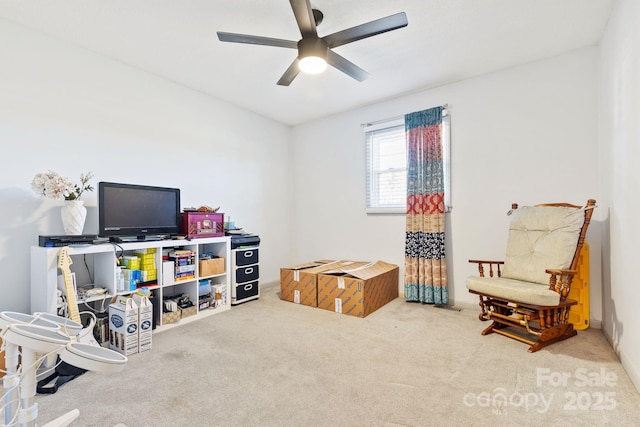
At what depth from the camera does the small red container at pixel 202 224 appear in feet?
10.3

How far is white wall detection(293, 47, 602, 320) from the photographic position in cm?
280

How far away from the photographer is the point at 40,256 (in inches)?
87.8

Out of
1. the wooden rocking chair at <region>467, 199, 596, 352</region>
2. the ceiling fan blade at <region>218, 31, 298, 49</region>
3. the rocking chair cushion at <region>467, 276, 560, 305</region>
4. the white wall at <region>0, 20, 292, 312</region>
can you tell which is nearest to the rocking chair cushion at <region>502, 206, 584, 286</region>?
the wooden rocking chair at <region>467, 199, 596, 352</region>

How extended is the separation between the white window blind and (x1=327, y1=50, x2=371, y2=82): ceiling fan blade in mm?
1421

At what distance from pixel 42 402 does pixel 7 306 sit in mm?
1140

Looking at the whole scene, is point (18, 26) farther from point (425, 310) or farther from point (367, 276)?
point (425, 310)

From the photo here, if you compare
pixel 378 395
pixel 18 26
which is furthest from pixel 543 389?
pixel 18 26

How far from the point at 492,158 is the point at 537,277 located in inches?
51.1

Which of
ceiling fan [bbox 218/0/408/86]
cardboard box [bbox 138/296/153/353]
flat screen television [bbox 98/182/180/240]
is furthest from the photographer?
flat screen television [bbox 98/182/180/240]

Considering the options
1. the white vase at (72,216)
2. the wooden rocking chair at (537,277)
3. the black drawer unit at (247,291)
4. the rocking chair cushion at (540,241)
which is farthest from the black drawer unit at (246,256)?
the rocking chair cushion at (540,241)

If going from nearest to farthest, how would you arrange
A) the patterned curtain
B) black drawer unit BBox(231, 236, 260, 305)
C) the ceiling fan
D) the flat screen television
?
the ceiling fan
the flat screen television
the patterned curtain
black drawer unit BBox(231, 236, 260, 305)

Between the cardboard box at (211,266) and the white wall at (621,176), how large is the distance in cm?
336

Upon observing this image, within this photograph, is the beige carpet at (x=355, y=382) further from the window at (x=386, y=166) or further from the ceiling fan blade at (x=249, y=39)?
the ceiling fan blade at (x=249, y=39)

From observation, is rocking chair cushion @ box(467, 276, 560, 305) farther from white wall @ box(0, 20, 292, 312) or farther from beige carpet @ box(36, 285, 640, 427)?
white wall @ box(0, 20, 292, 312)
